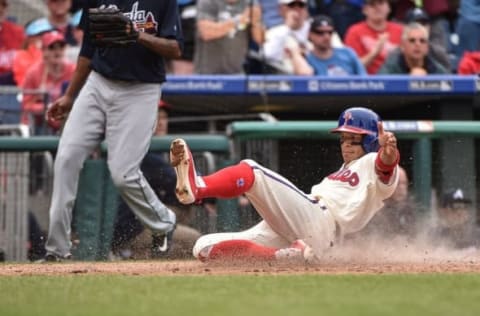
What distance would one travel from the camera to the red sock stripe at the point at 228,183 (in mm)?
6707

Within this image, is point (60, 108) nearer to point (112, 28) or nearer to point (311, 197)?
point (112, 28)

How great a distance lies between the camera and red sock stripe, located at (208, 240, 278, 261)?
712 cm

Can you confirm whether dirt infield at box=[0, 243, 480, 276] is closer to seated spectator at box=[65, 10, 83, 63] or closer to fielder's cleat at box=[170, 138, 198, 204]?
fielder's cleat at box=[170, 138, 198, 204]

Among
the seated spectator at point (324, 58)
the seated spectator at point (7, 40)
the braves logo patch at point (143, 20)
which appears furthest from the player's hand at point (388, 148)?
the seated spectator at point (7, 40)

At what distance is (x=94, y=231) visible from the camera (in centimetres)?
923

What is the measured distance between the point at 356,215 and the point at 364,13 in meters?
5.14

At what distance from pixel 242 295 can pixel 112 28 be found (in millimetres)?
2818

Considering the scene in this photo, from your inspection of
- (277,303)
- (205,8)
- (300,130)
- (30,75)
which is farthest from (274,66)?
(277,303)

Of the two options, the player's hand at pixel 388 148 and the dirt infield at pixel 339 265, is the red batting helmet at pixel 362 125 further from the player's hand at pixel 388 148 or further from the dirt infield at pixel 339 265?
→ the dirt infield at pixel 339 265

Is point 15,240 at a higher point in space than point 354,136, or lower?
lower

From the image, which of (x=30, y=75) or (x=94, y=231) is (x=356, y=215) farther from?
(x=30, y=75)

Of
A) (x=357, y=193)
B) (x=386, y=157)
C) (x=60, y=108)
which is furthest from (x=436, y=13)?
(x=386, y=157)

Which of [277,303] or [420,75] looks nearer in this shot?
[277,303]

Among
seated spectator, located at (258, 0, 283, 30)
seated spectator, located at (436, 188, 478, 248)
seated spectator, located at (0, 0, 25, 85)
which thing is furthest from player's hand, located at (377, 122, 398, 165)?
seated spectator, located at (0, 0, 25, 85)
